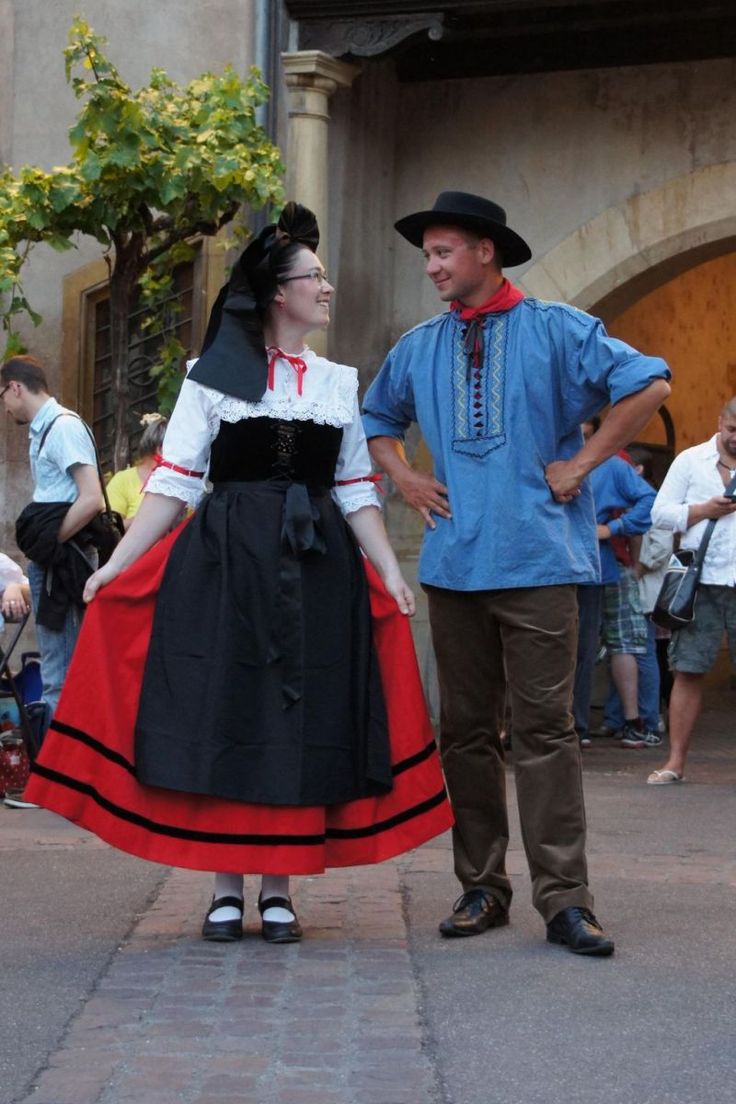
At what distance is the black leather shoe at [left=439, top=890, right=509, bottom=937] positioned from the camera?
209 inches

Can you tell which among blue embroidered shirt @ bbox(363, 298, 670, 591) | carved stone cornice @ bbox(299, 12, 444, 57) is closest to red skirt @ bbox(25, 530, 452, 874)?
blue embroidered shirt @ bbox(363, 298, 670, 591)

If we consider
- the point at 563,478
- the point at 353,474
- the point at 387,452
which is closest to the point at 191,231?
the point at 387,452

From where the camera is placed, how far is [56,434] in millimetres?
8188

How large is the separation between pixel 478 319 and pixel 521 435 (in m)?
0.35

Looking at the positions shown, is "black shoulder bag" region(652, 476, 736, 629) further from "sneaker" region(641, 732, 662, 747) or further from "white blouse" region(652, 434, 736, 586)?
"sneaker" region(641, 732, 662, 747)

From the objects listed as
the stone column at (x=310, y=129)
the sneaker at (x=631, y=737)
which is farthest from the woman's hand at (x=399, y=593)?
the sneaker at (x=631, y=737)

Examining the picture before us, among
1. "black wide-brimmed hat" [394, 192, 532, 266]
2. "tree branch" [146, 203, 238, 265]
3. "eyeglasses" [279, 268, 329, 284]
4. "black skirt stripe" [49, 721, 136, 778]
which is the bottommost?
"black skirt stripe" [49, 721, 136, 778]

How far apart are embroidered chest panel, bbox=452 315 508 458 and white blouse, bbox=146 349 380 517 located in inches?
12.1

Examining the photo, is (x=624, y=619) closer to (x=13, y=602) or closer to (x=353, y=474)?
(x=13, y=602)

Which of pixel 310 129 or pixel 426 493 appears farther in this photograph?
pixel 310 129

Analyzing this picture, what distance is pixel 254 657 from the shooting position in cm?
516

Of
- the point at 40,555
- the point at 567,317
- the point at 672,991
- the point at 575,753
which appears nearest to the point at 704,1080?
the point at 672,991

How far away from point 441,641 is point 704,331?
1107 cm

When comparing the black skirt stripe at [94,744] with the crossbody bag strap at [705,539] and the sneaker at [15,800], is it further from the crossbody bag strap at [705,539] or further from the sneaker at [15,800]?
the crossbody bag strap at [705,539]
